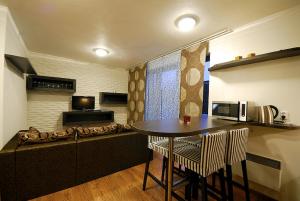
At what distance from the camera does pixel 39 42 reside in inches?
129

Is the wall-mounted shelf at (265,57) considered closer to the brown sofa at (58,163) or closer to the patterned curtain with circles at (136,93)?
the brown sofa at (58,163)

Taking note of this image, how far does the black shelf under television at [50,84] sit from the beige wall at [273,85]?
449 centimetres

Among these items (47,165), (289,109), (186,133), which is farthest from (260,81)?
(47,165)

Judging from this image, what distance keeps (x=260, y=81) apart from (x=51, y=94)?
5.24 meters

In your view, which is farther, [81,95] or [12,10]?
[81,95]

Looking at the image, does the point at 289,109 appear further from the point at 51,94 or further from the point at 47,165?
the point at 51,94

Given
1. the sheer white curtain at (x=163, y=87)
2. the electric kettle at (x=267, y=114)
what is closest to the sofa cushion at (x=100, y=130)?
the sheer white curtain at (x=163, y=87)

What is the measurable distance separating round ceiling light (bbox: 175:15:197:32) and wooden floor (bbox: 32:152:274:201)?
2.46 m

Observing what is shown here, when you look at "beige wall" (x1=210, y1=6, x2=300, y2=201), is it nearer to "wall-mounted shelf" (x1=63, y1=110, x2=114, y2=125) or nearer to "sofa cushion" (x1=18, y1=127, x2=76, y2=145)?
"sofa cushion" (x1=18, y1=127, x2=76, y2=145)

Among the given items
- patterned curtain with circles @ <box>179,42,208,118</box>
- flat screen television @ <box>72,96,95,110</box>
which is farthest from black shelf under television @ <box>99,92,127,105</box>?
patterned curtain with circles @ <box>179,42,208,118</box>

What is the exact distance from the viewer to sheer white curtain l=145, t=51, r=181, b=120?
3.62 meters

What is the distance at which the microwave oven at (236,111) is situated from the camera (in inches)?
76.3

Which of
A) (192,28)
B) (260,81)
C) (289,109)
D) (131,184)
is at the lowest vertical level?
(131,184)

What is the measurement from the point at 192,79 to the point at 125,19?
5.84 feet
